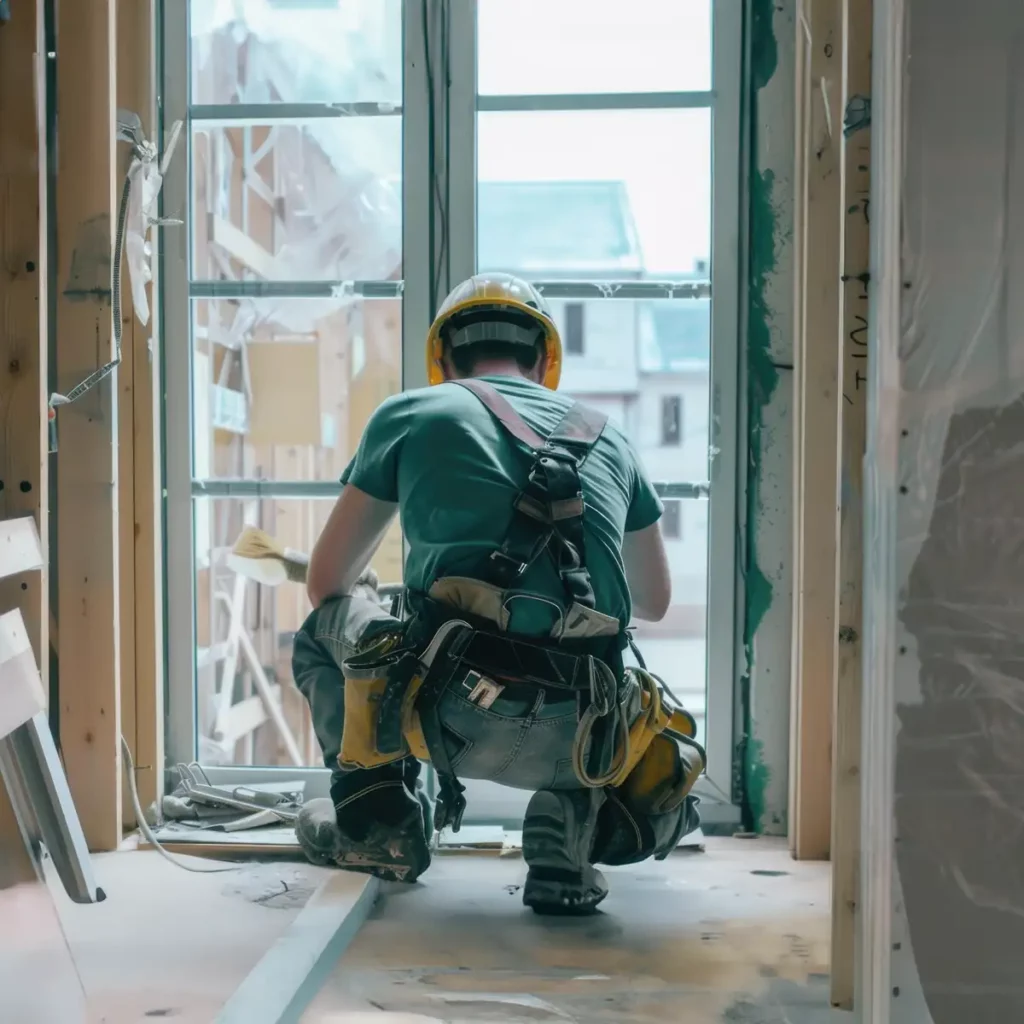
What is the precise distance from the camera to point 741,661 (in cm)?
239

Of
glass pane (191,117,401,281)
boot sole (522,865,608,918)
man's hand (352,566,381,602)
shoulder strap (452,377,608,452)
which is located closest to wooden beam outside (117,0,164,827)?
glass pane (191,117,401,281)

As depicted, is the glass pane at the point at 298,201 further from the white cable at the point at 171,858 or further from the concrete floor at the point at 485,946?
the concrete floor at the point at 485,946

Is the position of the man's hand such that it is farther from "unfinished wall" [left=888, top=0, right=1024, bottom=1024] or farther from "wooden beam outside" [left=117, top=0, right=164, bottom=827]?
"unfinished wall" [left=888, top=0, right=1024, bottom=1024]

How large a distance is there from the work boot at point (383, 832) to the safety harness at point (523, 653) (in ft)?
0.51

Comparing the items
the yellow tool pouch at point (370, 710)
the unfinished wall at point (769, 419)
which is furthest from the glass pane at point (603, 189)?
the yellow tool pouch at point (370, 710)

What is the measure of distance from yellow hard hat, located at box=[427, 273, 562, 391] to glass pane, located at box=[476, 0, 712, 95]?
0.59 m

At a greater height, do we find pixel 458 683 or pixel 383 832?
pixel 458 683

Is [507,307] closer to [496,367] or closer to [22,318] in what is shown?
[496,367]

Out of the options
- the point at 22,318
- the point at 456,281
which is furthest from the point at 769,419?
the point at 22,318

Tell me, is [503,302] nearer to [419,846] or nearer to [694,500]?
[694,500]

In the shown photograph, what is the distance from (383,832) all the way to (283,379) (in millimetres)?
1055

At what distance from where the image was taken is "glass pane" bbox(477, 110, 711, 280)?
238cm

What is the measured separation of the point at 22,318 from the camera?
1.87 meters

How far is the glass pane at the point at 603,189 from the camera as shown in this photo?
2381 millimetres
